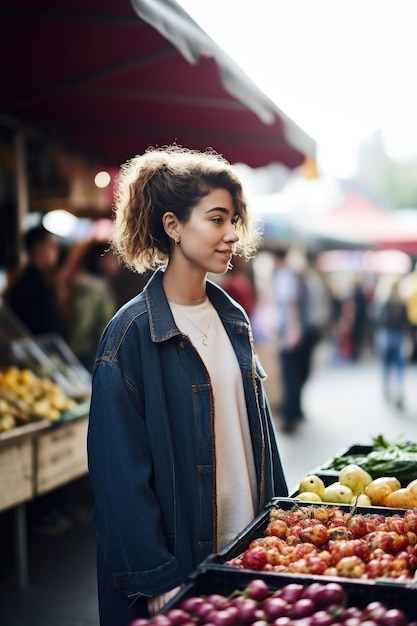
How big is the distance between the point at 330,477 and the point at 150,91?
428cm

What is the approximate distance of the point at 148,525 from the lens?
8.84 ft

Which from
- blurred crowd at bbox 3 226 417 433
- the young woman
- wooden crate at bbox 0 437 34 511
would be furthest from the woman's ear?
wooden crate at bbox 0 437 34 511

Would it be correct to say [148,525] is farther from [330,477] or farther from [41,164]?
[41,164]

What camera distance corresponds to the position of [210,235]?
294 centimetres

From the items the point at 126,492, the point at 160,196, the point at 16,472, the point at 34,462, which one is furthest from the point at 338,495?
the point at 34,462

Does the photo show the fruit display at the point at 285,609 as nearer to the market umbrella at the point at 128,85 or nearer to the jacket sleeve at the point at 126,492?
the jacket sleeve at the point at 126,492

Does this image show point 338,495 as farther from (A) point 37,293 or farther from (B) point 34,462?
(A) point 37,293

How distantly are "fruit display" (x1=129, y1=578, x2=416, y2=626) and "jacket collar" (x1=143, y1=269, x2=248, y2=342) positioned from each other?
91cm

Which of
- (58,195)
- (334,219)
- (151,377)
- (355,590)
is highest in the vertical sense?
(334,219)

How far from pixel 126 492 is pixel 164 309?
63 cm

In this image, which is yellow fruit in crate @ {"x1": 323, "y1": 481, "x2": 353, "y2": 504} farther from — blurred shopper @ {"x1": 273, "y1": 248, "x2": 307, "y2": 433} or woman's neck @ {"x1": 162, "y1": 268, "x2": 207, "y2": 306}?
blurred shopper @ {"x1": 273, "y1": 248, "x2": 307, "y2": 433}

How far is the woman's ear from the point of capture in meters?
3.00

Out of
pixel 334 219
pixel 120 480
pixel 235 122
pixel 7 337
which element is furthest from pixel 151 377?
pixel 334 219

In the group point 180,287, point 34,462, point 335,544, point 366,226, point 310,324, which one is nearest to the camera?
point 335,544
